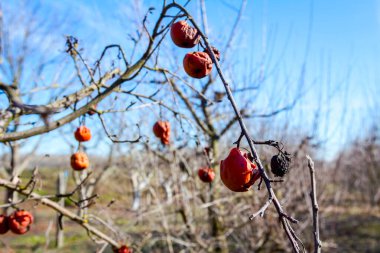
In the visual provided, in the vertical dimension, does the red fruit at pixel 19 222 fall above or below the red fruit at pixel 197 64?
below

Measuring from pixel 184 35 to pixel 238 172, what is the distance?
49 cm

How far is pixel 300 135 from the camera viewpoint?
20.8 feet

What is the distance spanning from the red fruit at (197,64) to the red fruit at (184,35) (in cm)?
4

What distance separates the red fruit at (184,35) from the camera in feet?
3.95

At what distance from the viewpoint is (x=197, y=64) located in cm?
121

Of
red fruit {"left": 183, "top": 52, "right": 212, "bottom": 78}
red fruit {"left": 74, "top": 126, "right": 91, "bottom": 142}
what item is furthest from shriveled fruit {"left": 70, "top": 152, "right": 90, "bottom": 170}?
red fruit {"left": 183, "top": 52, "right": 212, "bottom": 78}

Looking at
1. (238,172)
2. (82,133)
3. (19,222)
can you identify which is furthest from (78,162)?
(238,172)

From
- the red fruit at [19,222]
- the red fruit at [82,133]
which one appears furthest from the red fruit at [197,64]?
the red fruit at [19,222]

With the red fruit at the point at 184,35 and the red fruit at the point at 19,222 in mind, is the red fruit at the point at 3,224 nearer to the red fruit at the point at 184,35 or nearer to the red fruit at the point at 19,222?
the red fruit at the point at 19,222

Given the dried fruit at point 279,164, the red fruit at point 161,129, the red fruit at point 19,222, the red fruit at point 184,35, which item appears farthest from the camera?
the red fruit at point 161,129

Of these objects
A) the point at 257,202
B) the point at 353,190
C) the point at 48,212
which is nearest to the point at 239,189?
the point at 257,202

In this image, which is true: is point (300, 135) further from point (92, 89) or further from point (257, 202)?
point (92, 89)

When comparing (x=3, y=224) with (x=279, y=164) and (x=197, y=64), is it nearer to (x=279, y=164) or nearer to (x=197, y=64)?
(x=197, y=64)

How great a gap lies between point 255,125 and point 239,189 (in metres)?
5.19
